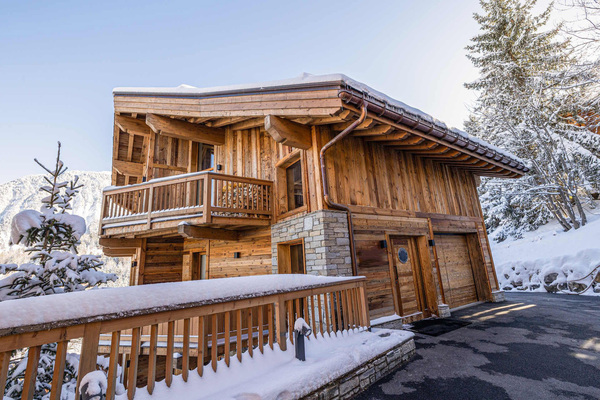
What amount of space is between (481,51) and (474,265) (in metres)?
14.5

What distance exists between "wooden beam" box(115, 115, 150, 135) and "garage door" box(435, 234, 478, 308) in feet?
33.1

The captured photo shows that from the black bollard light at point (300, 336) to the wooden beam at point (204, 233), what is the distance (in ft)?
13.9

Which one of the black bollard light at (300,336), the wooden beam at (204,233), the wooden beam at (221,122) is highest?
the wooden beam at (221,122)

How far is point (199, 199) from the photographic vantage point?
612 cm

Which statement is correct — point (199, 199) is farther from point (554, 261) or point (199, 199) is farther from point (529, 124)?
point (529, 124)

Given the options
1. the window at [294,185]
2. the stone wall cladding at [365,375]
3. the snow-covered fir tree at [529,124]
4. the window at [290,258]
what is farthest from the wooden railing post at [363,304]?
the snow-covered fir tree at [529,124]

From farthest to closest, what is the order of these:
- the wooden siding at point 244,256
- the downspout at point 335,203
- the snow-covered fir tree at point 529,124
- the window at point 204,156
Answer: the snow-covered fir tree at point 529,124
the window at point 204,156
the wooden siding at point 244,256
the downspout at point 335,203

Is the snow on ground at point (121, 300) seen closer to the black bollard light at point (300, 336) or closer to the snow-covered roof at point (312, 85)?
the black bollard light at point (300, 336)

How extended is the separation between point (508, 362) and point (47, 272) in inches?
246

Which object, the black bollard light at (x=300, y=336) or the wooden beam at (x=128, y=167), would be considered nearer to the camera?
the black bollard light at (x=300, y=336)

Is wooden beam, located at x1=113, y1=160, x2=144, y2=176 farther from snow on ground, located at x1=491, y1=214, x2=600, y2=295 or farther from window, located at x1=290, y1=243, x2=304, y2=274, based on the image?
snow on ground, located at x1=491, y1=214, x2=600, y2=295

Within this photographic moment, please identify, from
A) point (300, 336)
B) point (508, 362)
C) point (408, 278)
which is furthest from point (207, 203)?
point (508, 362)

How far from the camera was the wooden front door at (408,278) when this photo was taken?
6.02 meters

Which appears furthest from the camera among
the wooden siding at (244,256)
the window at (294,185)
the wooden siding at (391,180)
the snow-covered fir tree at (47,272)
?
the wooden siding at (244,256)
